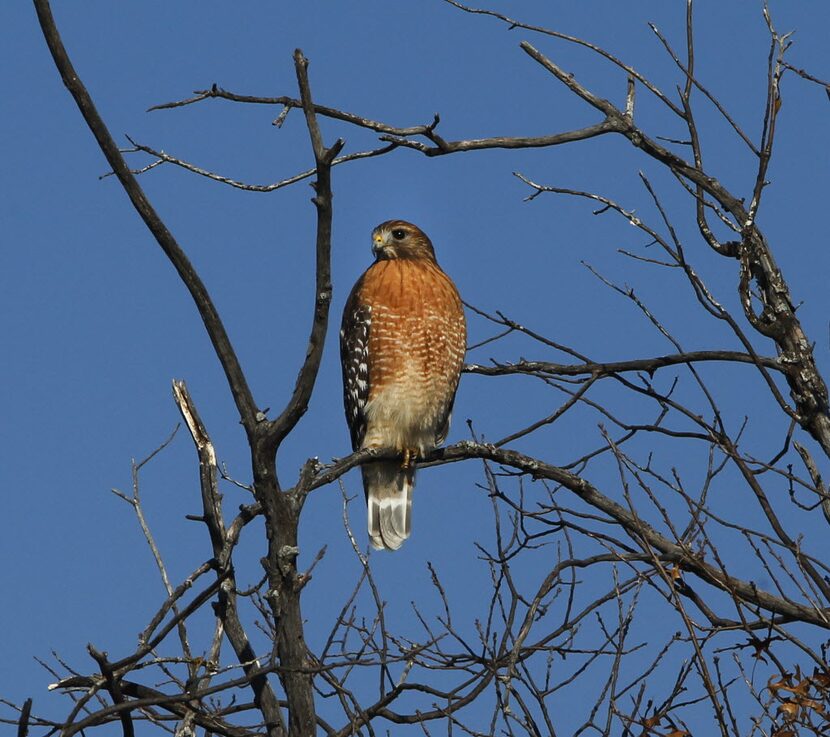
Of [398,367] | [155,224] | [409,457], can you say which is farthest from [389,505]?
[155,224]

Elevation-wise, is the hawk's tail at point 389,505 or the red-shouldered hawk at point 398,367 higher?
the red-shouldered hawk at point 398,367

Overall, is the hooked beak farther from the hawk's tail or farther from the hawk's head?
the hawk's tail

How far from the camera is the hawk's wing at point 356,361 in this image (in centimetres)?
730

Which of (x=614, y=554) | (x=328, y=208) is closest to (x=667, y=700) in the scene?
(x=614, y=554)

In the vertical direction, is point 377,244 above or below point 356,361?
above

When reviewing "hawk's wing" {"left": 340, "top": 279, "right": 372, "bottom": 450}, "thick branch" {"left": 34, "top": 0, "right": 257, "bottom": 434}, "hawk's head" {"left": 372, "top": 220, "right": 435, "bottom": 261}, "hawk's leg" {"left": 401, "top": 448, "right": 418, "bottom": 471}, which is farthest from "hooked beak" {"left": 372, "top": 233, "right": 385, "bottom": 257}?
"thick branch" {"left": 34, "top": 0, "right": 257, "bottom": 434}

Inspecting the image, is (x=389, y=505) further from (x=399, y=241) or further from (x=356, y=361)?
(x=399, y=241)

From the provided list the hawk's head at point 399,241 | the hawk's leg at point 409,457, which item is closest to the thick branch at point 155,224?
the hawk's leg at point 409,457

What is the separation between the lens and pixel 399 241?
756cm

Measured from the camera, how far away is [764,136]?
5262 mm

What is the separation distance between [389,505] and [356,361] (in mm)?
827

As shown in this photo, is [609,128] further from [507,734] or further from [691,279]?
[507,734]

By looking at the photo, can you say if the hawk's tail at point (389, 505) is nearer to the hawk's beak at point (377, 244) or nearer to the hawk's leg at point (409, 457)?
the hawk's leg at point (409, 457)

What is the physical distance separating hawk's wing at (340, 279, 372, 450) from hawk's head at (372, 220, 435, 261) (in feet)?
0.74
